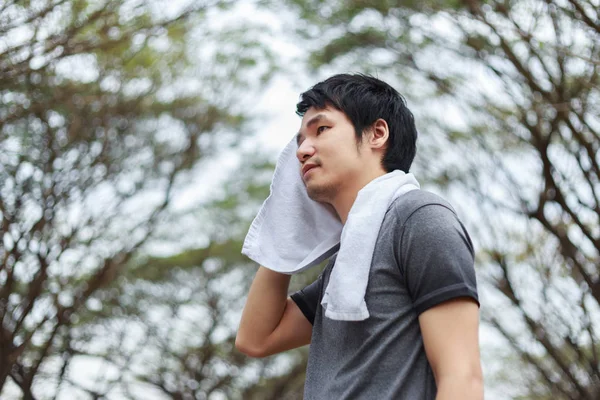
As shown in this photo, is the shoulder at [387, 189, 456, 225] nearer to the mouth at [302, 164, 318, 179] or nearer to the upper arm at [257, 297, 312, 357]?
the mouth at [302, 164, 318, 179]

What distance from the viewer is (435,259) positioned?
160cm

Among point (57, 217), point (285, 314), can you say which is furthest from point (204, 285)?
point (285, 314)

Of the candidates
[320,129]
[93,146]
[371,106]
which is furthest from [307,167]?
[93,146]

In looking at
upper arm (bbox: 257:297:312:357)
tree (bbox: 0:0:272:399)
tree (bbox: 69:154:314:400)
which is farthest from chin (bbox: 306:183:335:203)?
tree (bbox: 69:154:314:400)

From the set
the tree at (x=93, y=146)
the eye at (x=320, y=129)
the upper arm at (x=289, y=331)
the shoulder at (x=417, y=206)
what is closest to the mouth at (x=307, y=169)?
the eye at (x=320, y=129)

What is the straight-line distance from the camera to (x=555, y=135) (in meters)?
6.97

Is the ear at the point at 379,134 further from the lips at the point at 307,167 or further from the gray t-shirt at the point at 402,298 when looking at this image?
the gray t-shirt at the point at 402,298

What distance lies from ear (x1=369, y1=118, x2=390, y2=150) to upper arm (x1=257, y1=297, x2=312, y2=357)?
1.56 ft

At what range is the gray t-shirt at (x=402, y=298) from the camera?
5.28 ft

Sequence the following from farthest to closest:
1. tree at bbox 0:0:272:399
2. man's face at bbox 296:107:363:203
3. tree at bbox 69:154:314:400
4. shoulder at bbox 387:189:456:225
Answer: tree at bbox 69:154:314:400 < tree at bbox 0:0:272:399 < man's face at bbox 296:107:363:203 < shoulder at bbox 387:189:456:225

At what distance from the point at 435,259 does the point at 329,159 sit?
17.8 inches

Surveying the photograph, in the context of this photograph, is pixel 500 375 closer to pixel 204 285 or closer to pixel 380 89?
pixel 204 285

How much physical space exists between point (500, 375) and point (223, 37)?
24.3ft

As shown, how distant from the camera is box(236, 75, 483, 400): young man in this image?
1591 mm
